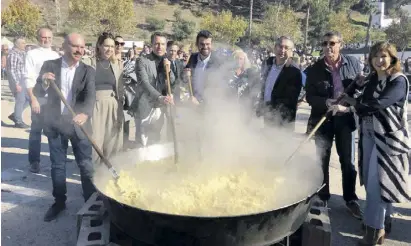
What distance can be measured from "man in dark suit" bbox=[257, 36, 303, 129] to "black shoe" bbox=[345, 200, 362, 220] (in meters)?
1.04

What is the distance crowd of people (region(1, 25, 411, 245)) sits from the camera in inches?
114

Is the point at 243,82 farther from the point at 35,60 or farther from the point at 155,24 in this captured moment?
the point at 155,24

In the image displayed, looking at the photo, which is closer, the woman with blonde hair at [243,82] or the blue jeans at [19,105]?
the woman with blonde hair at [243,82]

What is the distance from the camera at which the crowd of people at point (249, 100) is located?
9.50ft

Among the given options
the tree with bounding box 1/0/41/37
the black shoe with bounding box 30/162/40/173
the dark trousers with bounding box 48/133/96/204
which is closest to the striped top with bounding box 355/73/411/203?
the dark trousers with bounding box 48/133/96/204

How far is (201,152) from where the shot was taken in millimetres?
3779

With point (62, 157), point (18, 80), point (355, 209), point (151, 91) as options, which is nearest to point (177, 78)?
point (151, 91)

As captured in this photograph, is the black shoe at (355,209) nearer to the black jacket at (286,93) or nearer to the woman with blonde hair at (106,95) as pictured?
the black jacket at (286,93)

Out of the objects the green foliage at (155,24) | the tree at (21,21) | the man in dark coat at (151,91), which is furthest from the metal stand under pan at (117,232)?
the green foliage at (155,24)

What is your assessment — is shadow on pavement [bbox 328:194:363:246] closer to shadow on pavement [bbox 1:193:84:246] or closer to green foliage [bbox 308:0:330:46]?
shadow on pavement [bbox 1:193:84:246]

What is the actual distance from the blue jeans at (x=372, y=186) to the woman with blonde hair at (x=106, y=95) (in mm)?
2505

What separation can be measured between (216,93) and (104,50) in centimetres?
143

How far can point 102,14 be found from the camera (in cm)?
3234

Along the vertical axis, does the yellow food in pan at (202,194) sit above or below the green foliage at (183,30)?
below
